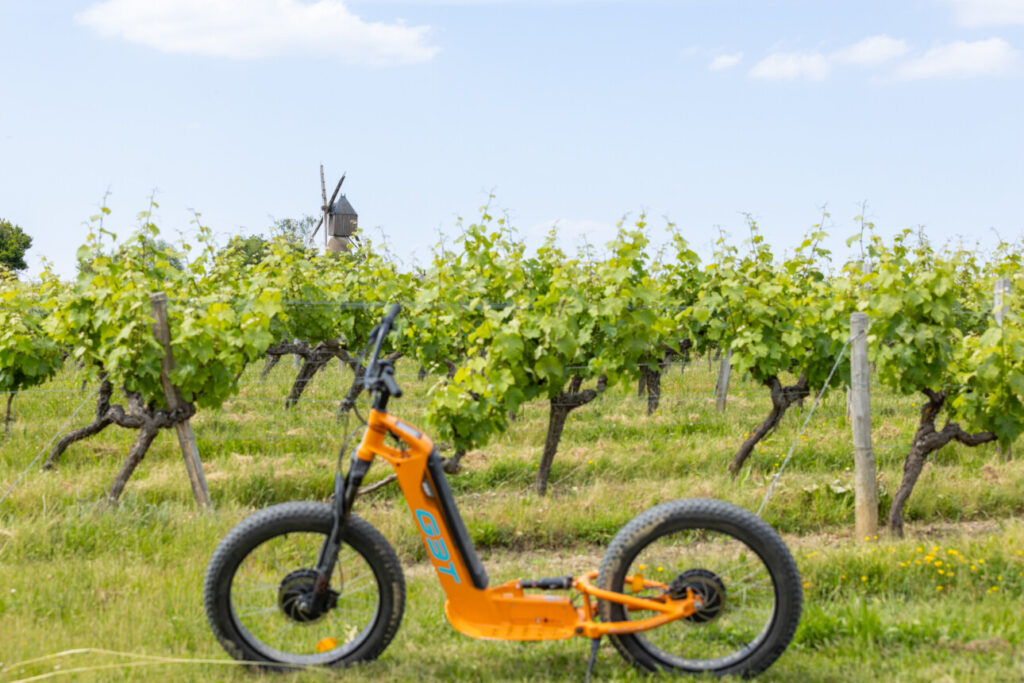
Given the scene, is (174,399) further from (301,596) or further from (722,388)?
(722,388)

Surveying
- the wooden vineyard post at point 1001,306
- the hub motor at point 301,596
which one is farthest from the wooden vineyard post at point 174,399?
the wooden vineyard post at point 1001,306

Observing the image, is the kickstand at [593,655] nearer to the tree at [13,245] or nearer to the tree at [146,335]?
the tree at [146,335]

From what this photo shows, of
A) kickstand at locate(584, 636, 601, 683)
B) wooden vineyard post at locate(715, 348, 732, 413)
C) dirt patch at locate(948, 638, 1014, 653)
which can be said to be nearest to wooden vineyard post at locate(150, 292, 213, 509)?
kickstand at locate(584, 636, 601, 683)

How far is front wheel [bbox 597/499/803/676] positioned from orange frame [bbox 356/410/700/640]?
5cm

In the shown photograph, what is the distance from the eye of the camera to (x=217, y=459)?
713 cm

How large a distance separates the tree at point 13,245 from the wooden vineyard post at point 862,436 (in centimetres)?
4253

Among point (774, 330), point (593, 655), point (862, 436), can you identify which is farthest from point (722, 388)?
point (593, 655)

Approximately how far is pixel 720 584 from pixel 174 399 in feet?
13.6

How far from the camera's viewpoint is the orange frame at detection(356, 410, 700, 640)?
3172mm

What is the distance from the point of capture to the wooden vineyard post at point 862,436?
5230mm

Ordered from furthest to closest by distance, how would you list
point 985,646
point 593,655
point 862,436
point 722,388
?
1. point 722,388
2. point 862,436
3. point 985,646
4. point 593,655

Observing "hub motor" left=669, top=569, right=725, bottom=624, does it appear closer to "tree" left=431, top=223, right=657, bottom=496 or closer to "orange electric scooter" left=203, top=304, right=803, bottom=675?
"orange electric scooter" left=203, top=304, right=803, bottom=675

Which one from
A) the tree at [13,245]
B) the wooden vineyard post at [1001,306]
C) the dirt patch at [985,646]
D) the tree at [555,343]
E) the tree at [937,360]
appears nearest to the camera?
the dirt patch at [985,646]

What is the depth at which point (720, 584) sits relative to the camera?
3219mm
